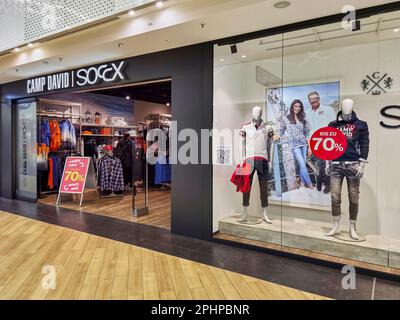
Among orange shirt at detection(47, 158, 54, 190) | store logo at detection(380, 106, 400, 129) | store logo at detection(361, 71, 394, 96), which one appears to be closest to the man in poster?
store logo at detection(361, 71, 394, 96)

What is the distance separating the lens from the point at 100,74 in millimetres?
Result: 5055

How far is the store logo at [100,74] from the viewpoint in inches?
190

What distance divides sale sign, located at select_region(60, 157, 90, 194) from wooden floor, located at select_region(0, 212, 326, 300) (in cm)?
234

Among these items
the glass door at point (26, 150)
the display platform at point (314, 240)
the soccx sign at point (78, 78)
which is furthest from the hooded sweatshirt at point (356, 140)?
the glass door at point (26, 150)

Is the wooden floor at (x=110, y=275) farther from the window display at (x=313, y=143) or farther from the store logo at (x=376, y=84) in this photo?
the store logo at (x=376, y=84)

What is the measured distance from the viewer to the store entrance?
6680 millimetres

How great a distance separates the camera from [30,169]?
22.1 ft

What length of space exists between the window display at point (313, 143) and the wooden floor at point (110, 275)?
1.06 meters

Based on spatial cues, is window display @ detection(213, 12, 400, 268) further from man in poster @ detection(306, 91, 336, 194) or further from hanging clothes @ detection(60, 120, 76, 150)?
hanging clothes @ detection(60, 120, 76, 150)

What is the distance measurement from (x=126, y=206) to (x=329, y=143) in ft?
13.9

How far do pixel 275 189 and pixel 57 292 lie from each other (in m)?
3.03
